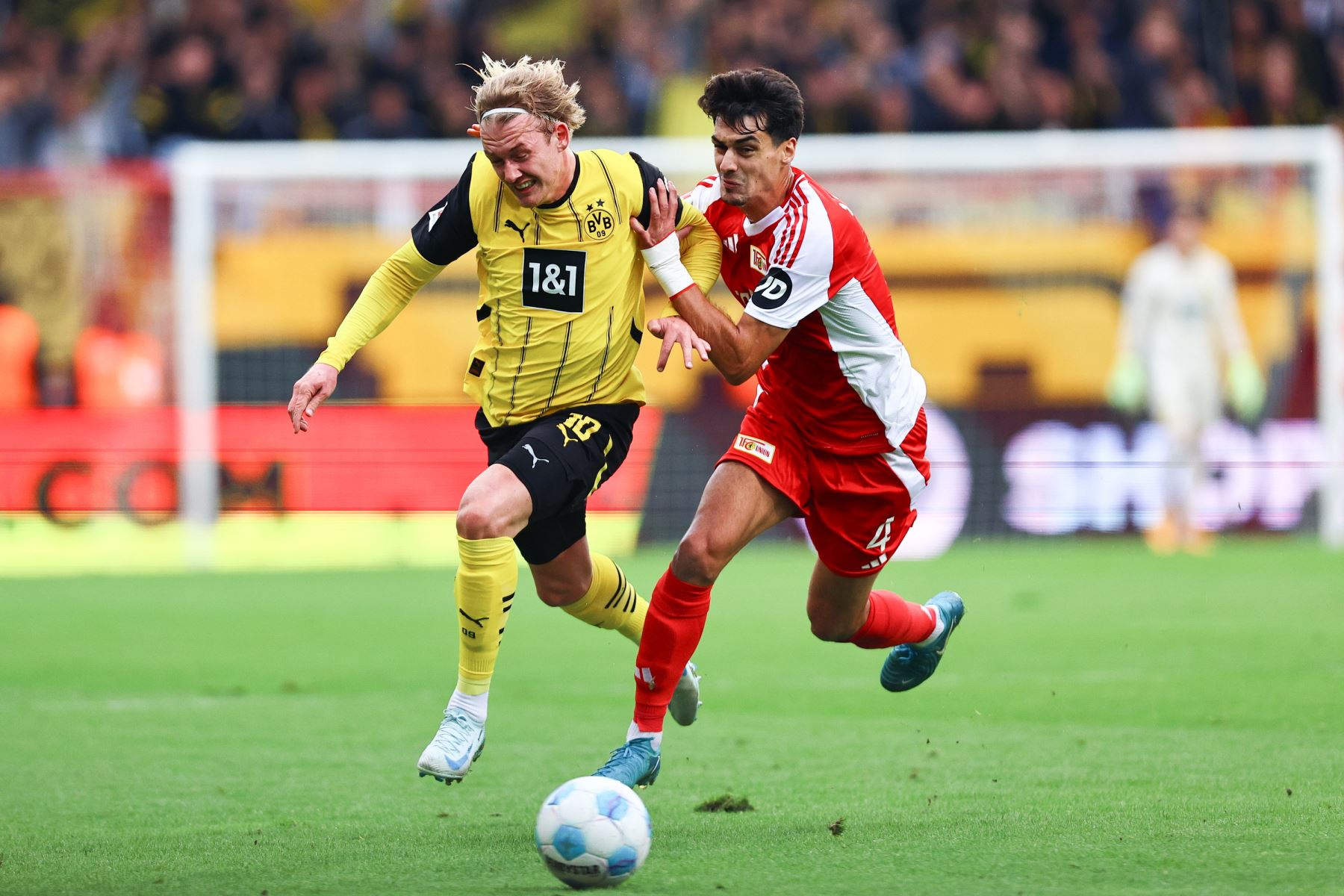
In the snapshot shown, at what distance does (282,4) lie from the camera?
17000 mm

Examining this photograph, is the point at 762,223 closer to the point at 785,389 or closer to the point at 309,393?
the point at 785,389

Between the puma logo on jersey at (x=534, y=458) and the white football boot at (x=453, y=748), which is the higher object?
the puma logo on jersey at (x=534, y=458)

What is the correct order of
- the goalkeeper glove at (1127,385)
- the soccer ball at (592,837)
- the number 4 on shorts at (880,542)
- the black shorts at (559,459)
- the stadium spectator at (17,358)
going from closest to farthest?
the soccer ball at (592,837) → the black shorts at (559,459) → the number 4 on shorts at (880,542) → the stadium spectator at (17,358) → the goalkeeper glove at (1127,385)

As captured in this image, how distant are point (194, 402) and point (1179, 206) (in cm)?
799

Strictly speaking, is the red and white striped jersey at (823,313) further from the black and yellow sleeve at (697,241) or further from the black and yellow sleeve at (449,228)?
the black and yellow sleeve at (449,228)

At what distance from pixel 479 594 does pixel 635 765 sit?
78 cm

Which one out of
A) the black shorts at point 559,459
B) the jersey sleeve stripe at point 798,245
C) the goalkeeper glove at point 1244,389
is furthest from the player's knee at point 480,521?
the goalkeeper glove at point 1244,389

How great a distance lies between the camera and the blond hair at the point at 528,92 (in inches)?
232

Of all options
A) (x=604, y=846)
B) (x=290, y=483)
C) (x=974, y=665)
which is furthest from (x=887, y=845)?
(x=290, y=483)

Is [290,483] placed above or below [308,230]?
below

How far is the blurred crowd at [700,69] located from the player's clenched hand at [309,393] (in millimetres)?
10271

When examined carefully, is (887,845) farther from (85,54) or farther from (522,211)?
(85,54)

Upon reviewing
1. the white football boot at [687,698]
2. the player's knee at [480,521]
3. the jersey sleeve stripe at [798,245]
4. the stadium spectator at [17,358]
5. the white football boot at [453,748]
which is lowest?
the stadium spectator at [17,358]

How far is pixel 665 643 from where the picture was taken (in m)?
5.91
